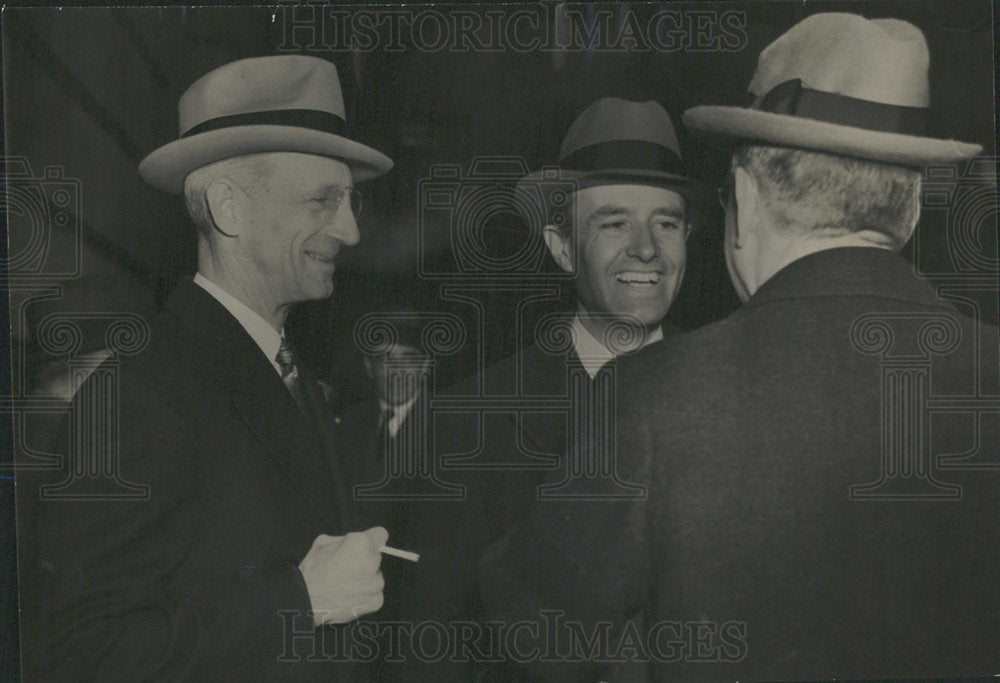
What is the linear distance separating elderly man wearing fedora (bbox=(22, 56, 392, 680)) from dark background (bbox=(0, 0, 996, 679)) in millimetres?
74

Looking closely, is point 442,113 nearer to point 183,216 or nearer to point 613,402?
point 183,216

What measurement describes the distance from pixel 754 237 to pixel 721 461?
2.23 ft

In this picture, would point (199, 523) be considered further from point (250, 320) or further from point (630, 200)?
point (630, 200)

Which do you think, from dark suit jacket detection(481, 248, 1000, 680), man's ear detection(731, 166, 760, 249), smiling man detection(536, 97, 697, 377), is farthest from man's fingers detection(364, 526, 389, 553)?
man's ear detection(731, 166, 760, 249)

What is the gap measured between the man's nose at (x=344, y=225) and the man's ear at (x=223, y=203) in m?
0.28

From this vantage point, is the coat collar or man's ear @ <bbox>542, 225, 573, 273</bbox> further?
man's ear @ <bbox>542, 225, 573, 273</bbox>

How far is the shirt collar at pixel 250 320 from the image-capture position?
282 cm

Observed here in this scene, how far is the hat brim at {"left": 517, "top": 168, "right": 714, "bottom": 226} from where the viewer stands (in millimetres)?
2859

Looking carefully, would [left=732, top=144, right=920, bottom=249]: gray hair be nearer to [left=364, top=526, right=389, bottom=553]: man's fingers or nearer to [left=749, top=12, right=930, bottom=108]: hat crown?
[left=749, top=12, right=930, bottom=108]: hat crown

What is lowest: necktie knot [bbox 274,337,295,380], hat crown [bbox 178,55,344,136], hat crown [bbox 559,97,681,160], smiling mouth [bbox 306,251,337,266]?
necktie knot [bbox 274,337,295,380]

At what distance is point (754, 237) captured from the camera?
2.87 m

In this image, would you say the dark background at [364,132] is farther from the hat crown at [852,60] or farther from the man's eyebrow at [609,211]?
the man's eyebrow at [609,211]

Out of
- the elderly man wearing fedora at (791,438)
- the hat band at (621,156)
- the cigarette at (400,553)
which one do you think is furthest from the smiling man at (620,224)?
the cigarette at (400,553)

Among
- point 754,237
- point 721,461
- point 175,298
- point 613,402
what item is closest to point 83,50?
point 175,298
